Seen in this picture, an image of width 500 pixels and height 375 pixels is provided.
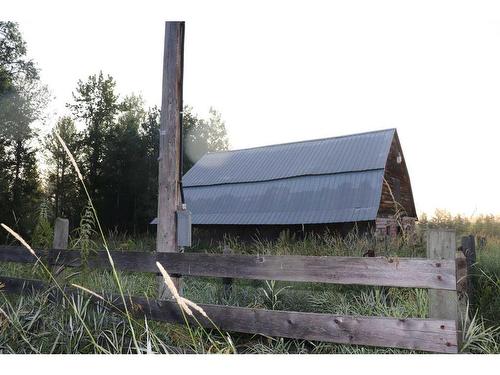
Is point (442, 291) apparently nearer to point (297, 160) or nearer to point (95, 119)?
point (297, 160)

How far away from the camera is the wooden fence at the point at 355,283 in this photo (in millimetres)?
3619

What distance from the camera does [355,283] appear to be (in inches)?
154

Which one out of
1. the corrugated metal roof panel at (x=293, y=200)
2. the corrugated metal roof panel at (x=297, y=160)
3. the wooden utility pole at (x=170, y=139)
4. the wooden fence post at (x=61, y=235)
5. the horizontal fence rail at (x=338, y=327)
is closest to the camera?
the horizontal fence rail at (x=338, y=327)

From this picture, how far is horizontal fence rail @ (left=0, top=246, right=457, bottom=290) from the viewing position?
367cm

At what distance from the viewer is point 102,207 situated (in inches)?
990

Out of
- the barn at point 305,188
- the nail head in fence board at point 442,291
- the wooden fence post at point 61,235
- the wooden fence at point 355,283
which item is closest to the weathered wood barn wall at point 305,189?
the barn at point 305,188

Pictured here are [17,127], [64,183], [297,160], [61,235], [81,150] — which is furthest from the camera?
[81,150]

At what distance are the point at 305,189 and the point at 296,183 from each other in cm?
58

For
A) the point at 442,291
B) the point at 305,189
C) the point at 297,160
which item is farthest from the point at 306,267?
the point at 297,160

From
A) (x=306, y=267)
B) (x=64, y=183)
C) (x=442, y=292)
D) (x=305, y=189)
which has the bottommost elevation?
(x=442, y=292)

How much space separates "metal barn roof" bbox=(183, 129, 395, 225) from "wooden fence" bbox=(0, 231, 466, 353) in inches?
476

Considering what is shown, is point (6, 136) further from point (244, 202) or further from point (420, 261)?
point (420, 261)

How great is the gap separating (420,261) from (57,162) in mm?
19319

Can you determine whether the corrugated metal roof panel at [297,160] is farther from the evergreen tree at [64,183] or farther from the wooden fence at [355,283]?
the wooden fence at [355,283]
